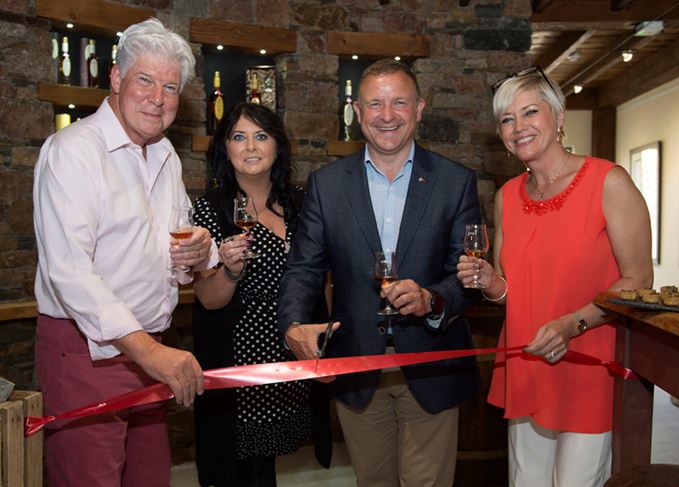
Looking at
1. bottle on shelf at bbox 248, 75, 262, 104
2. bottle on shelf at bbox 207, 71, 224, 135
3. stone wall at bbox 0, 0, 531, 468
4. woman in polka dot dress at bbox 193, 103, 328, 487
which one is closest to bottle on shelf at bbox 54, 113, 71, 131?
stone wall at bbox 0, 0, 531, 468

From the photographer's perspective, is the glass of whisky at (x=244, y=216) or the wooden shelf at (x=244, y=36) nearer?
the glass of whisky at (x=244, y=216)

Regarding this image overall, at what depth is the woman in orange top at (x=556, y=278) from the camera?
2.40m

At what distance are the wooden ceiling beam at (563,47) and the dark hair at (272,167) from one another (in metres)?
6.59

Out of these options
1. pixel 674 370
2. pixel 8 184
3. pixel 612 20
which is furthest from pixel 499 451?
pixel 612 20

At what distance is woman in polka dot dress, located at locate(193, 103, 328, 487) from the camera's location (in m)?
2.98

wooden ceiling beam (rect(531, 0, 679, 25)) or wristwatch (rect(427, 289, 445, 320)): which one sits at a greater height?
wooden ceiling beam (rect(531, 0, 679, 25))

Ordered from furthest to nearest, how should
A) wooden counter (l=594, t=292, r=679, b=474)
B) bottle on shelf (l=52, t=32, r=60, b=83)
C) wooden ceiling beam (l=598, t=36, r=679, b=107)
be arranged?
wooden ceiling beam (l=598, t=36, r=679, b=107), bottle on shelf (l=52, t=32, r=60, b=83), wooden counter (l=594, t=292, r=679, b=474)

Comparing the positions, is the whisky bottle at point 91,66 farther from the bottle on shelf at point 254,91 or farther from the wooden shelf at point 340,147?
the wooden shelf at point 340,147

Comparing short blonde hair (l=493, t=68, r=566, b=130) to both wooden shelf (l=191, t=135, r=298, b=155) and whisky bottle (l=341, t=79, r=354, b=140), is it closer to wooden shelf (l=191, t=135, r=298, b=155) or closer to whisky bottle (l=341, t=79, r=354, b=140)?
wooden shelf (l=191, t=135, r=298, b=155)

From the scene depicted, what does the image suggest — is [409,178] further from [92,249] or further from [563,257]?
[92,249]

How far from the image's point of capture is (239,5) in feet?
18.1

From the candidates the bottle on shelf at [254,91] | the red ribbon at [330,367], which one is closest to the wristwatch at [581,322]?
the red ribbon at [330,367]

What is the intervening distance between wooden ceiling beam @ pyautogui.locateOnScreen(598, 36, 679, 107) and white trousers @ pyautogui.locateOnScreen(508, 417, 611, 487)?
873 cm

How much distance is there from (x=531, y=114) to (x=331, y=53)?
356 cm
